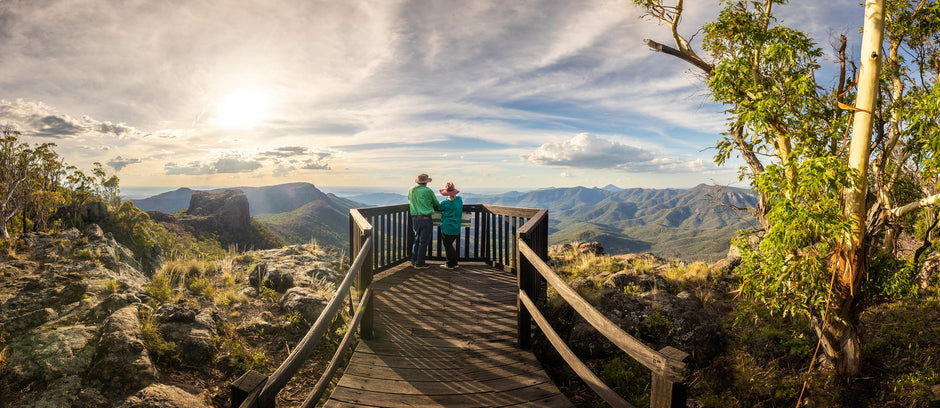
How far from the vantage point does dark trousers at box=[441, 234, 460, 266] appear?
806cm

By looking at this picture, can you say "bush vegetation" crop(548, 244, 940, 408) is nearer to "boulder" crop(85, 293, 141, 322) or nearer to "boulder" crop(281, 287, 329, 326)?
"boulder" crop(281, 287, 329, 326)

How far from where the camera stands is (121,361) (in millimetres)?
4074

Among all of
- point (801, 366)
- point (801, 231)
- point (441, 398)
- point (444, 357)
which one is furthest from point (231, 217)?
point (801, 231)

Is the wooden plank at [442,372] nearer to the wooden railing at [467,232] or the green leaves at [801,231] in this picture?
the green leaves at [801,231]

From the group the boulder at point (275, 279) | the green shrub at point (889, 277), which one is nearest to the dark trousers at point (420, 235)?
the boulder at point (275, 279)

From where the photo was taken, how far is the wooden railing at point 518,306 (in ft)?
7.30

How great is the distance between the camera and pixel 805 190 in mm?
3795

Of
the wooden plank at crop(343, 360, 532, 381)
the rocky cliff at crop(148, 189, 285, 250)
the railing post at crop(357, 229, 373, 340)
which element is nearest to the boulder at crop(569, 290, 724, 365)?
the wooden plank at crop(343, 360, 532, 381)

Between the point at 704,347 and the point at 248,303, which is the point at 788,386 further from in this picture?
the point at 248,303

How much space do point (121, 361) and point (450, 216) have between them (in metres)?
5.41

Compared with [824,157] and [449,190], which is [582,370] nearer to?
[824,157]

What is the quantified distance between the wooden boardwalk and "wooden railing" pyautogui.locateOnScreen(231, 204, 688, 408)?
14.4 inches

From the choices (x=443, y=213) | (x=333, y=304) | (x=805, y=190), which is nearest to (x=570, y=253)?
(x=443, y=213)

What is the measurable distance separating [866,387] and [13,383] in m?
10.2
